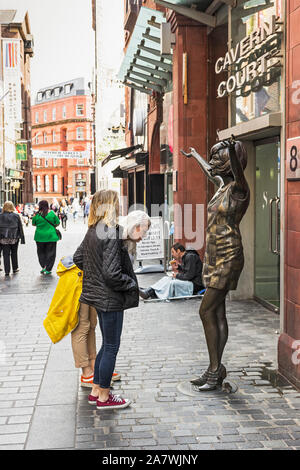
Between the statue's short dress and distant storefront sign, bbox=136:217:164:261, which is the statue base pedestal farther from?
distant storefront sign, bbox=136:217:164:261

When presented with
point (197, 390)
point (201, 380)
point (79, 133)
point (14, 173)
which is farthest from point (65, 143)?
point (197, 390)

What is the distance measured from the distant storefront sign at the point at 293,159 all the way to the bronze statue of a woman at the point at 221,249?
19.6 inches

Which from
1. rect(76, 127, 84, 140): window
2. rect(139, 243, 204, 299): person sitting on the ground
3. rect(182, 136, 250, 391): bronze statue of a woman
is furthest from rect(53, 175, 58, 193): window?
rect(182, 136, 250, 391): bronze statue of a woman

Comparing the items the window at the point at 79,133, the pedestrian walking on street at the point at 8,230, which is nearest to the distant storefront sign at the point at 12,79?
the window at the point at 79,133

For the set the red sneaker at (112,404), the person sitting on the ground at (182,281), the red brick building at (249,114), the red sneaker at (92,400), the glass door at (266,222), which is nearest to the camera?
the red sneaker at (112,404)

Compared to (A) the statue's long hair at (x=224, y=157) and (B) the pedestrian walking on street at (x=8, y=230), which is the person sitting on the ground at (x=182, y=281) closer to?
(B) the pedestrian walking on street at (x=8, y=230)

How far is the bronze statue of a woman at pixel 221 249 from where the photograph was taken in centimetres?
517

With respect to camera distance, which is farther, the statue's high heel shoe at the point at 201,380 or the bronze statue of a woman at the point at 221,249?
the statue's high heel shoe at the point at 201,380

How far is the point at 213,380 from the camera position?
530cm

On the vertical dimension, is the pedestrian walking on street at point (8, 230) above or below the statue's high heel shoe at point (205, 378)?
above

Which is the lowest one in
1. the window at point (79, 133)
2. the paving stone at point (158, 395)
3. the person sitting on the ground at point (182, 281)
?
the paving stone at point (158, 395)

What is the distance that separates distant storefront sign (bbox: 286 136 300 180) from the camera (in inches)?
209

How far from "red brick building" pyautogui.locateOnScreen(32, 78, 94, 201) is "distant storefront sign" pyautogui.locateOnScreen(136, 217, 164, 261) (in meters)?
80.9
